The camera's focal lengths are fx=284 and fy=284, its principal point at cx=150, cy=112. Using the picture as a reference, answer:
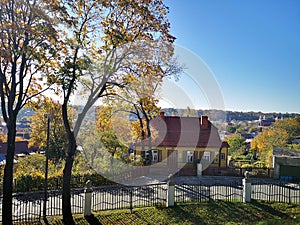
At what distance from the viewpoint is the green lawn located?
424 inches

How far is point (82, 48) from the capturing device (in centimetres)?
1028

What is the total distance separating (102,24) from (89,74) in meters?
Answer: 1.90

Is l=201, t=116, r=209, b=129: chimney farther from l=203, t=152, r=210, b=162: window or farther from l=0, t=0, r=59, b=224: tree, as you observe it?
l=0, t=0, r=59, b=224: tree

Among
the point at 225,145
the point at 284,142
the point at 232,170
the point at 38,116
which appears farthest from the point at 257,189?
the point at 284,142

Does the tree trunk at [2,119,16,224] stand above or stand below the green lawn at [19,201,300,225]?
above

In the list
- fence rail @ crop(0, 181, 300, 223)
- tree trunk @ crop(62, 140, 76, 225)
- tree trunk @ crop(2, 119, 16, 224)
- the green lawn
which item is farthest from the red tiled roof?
tree trunk @ crop(2, 119, 16, 224)

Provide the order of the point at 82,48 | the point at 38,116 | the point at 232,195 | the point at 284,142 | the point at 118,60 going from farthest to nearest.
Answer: the point at 284,142, the point at 38,116, the point at 232,195, the point at 118,60, the point at 82,48

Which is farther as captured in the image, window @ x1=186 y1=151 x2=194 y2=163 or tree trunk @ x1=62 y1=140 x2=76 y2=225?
window @ x1=186 y1=151 x2=194 y2=163

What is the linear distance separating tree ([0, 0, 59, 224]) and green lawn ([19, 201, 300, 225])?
143 inches

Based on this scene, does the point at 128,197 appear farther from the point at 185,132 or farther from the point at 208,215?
the point at 185,132

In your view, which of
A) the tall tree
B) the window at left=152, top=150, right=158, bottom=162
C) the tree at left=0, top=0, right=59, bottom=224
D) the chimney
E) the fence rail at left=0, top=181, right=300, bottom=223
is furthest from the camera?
the chimney

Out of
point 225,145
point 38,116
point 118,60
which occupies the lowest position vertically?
point 225,145

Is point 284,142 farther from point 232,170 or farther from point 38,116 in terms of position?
point 38,116

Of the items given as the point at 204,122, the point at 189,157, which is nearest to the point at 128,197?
the point at 189,157
